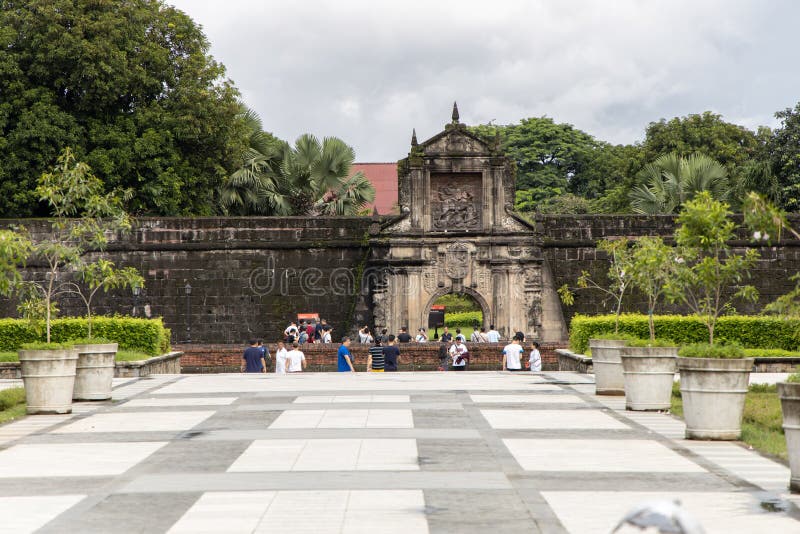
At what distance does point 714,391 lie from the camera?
36.2 ft

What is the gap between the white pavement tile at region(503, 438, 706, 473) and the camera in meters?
9.40

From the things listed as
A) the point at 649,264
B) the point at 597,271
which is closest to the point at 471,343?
the point at 597,271

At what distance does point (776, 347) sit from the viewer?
82.4ft

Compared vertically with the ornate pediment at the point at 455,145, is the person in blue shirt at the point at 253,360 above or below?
below

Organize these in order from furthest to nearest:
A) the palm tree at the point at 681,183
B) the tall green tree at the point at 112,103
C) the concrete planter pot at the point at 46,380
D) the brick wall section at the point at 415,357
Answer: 1. the palm tree at the point at 681,183
2. the tall green tree at the point at 112,103
3. the brick wall section at the point at 415,357
4. the concrete planter pot at the point at 46,380

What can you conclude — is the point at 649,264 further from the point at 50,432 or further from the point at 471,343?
the point at 471,343

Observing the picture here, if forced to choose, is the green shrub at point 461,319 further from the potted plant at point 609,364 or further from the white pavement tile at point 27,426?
the white pavement tile at point 27,426

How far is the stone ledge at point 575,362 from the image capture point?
20.8 metres

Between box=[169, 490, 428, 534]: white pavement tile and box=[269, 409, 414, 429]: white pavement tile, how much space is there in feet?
13.3

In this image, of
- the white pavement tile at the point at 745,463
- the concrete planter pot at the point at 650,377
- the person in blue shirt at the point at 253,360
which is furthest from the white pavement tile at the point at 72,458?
the person in blue shirt at the point at 253,360

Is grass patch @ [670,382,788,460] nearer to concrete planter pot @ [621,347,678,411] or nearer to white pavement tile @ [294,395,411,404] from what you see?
concrete planter pot @ [621,347,678,411]

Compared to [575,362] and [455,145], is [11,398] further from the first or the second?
[455,145]

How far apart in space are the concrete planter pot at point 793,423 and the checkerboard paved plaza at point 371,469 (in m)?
0.17

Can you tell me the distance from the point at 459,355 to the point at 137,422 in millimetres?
11902
